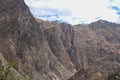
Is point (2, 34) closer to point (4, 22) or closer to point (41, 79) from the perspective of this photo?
point (4, 22)

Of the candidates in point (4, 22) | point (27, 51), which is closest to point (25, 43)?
point (27, 51)

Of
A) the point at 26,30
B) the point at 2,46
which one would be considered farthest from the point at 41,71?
the point at 2,46

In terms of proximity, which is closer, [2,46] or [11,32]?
[2,46]

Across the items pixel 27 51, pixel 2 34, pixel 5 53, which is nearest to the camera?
pixel 5 53

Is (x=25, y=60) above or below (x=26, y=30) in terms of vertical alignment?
below

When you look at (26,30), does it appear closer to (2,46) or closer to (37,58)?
(37,58)

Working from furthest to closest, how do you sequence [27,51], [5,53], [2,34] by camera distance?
1. [27,51]
2. [2,34]
3. [5,53]

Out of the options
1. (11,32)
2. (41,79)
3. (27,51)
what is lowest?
(41,79)

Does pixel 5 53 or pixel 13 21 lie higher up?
pixel 13 21

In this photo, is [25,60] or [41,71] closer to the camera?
[25,60]
